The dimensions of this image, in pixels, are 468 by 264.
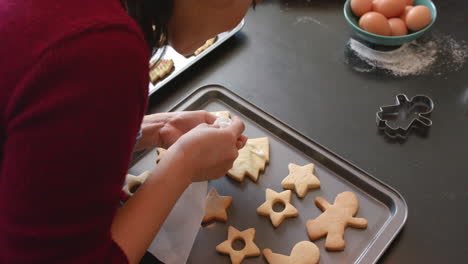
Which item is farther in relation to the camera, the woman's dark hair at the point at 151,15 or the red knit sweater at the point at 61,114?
the woman's dark hair at the point at 151,15

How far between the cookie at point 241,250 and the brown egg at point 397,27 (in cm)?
71

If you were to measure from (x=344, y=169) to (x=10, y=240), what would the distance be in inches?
26.9

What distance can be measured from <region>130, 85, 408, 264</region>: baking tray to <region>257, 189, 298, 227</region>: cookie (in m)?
0.01

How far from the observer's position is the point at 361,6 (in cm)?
120

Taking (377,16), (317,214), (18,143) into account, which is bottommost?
Answer: (317,214)

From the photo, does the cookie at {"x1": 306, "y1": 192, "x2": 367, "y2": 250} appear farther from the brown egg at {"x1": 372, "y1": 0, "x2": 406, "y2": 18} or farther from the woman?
the brown egg at {"x1": 372, "y1": 0, "x2": 406, "y2": 18}

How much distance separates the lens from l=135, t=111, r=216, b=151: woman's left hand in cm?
90

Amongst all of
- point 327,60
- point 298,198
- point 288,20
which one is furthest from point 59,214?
point 288,20

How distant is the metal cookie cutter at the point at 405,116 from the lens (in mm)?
1007

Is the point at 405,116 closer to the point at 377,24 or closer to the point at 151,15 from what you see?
the point at 377,24

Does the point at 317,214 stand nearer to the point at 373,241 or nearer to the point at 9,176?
the point at 373,241

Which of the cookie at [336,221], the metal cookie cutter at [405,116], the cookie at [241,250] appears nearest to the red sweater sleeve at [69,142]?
the cookie at [241,250]

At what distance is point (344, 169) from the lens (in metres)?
0.94

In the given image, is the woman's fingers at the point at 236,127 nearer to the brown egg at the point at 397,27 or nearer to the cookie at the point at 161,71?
the cookie at the point at 161,71
